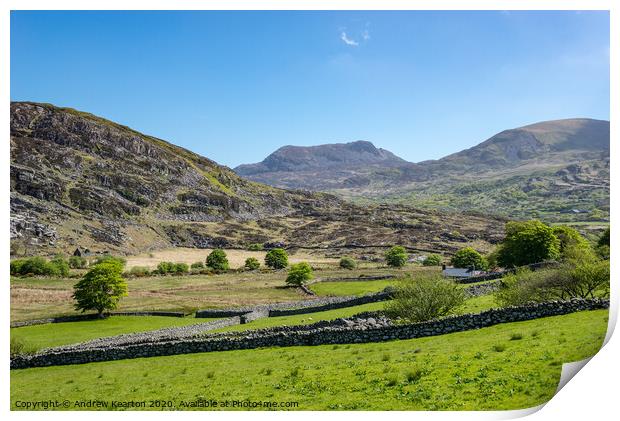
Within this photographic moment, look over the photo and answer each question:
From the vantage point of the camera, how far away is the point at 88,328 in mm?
48188

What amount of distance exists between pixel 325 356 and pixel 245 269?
9265 cm

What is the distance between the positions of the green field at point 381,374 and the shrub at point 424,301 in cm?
515

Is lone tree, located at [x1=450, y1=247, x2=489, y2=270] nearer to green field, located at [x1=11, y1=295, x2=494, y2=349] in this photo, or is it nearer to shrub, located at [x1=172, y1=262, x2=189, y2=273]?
green field, located at [x1=11, y1=295, x2=494, y2=349]

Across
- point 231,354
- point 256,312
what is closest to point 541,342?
point 231,354

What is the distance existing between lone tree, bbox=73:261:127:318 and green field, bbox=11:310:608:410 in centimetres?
3118

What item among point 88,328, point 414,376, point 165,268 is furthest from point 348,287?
point 414,376

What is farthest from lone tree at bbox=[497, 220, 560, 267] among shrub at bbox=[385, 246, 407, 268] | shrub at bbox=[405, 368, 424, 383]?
shrub at bbox=[385, 246, 407, 268]

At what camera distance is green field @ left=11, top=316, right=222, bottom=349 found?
1660 inches

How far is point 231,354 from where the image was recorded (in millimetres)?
25719

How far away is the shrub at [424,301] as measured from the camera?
27.5 meters

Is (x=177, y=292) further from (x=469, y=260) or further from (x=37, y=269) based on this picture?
(x=469, y=260)

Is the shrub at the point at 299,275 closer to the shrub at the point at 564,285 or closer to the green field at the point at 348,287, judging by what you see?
the green field at the point at 348,287

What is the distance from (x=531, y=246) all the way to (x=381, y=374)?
1873 inches

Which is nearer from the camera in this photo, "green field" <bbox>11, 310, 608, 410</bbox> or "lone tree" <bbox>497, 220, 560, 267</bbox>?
"green field" <bbox>11, 310, 608, 410</bbox>
